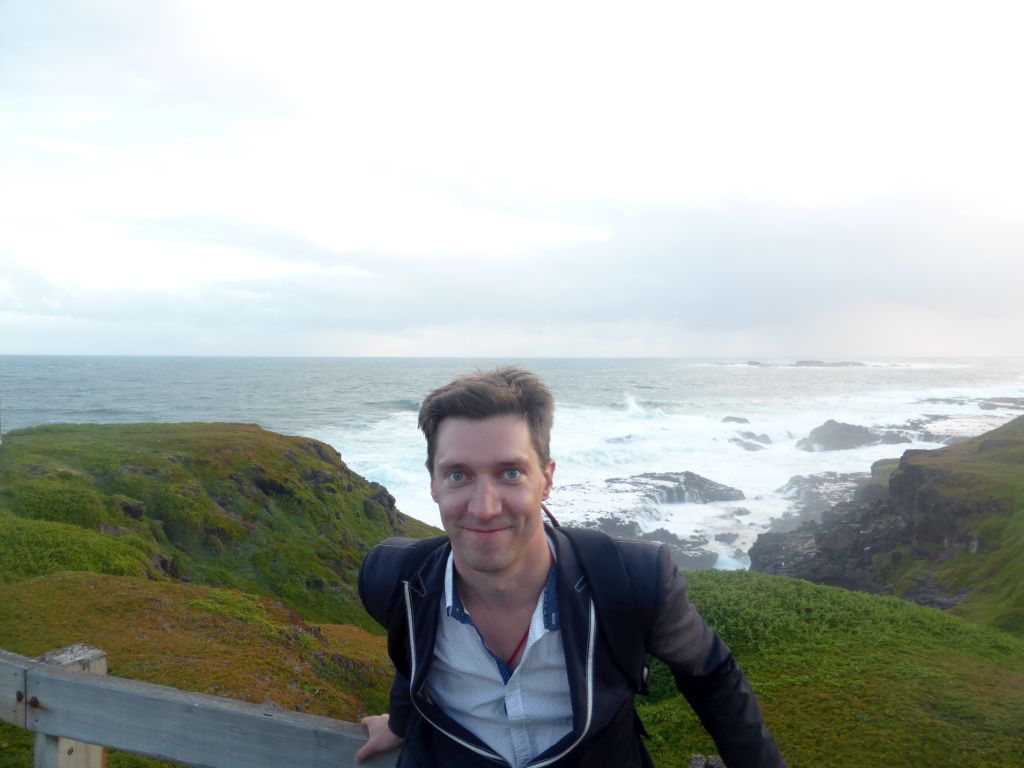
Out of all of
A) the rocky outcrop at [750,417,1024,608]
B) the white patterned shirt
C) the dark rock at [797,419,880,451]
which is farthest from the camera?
the dark rock at [797,419,880,451]

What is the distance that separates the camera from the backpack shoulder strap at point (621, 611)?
2.31m

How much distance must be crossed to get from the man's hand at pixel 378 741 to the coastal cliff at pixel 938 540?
1358 cm

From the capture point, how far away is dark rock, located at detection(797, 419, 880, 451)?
184 ft

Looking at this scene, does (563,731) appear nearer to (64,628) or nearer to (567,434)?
(64,628)

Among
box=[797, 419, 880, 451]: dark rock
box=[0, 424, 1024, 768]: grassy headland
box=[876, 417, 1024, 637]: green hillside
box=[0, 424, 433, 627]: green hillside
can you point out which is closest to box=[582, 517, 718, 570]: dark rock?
box=[876, 417, 1024, 637]: green hillside

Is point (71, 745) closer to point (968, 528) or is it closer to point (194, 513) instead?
point (194, 513)

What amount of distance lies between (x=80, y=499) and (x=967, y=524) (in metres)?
21.3

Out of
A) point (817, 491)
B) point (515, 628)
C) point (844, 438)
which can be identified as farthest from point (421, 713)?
point (844, 438)

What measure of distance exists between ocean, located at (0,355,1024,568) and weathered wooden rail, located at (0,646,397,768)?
29.2ft

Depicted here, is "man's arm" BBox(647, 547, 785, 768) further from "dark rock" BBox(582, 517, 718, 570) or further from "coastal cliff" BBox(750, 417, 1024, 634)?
"dark rock" BBox(582, 517, 718, 570)

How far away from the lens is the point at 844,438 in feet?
188

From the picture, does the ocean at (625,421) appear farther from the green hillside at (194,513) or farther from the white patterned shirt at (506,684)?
the white patterned shirt at (506,684)

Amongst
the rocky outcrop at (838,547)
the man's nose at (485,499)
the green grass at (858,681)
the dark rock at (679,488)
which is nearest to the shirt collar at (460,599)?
the man's nose at (485,499)

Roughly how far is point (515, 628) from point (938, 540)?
21930 millimetres
